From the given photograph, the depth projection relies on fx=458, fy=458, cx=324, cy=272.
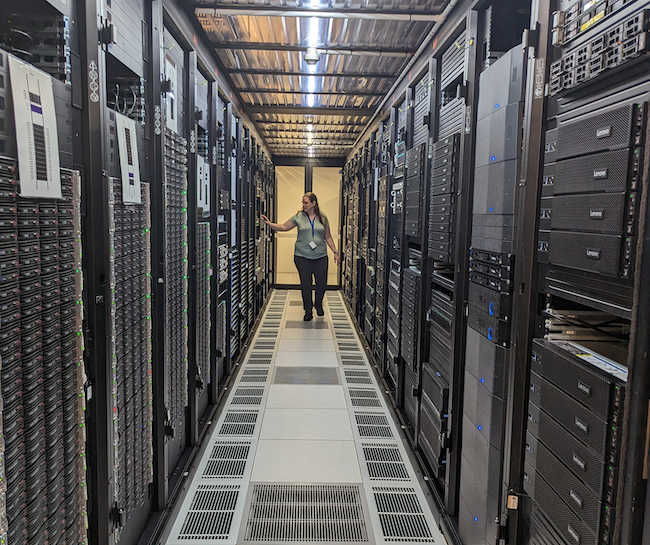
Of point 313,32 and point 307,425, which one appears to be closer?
point 313,32

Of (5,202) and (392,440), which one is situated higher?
(5,202)

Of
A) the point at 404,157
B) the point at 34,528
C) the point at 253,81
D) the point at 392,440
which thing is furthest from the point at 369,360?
the point at 34,528

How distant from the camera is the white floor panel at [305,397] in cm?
400

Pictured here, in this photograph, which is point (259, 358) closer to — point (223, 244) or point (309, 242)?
point (223, 244)

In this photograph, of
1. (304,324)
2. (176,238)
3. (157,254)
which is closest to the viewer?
(157,254)

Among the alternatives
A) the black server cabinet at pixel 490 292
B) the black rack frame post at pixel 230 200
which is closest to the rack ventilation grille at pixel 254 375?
the black rack frame post at pixel 230 200

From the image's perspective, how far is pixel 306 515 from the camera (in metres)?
2.50

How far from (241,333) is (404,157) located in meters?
2.90

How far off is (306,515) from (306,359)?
285 cm

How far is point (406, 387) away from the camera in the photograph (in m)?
3.81

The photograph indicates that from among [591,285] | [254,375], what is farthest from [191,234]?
[591,285]

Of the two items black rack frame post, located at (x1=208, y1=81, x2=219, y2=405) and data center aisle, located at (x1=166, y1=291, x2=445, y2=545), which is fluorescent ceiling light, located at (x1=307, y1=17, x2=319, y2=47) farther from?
data center aisle, located at (x1=166, y1=291, x2=445, y2=545)

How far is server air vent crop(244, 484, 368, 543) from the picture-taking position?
233cm

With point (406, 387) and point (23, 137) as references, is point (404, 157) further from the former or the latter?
point (23, 137)
